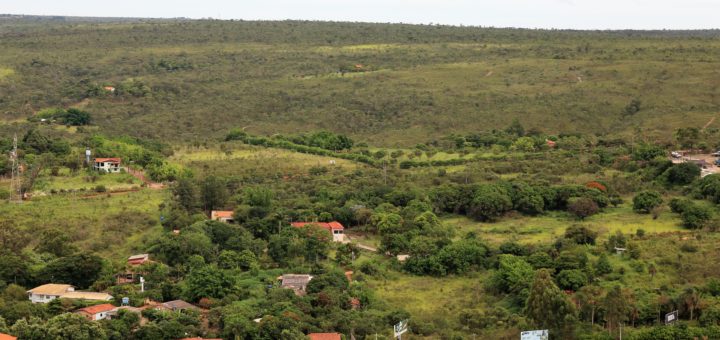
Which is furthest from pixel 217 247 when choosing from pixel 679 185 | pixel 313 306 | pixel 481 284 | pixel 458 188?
pixel 679 185

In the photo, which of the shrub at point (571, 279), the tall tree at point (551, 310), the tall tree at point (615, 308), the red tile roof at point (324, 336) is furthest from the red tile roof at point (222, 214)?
the tall tree at point (615, 308)

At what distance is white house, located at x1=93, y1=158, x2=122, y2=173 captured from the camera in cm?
4844

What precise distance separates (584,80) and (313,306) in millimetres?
51288

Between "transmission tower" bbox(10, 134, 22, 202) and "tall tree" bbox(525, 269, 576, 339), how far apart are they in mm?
23787

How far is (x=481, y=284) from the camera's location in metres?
34.4

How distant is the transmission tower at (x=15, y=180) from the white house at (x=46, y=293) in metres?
11.3

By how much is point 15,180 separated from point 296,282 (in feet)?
60.8

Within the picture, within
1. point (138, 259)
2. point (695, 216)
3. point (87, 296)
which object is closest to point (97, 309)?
point (87, 296)

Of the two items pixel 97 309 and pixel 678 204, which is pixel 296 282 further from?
pixel 678 204

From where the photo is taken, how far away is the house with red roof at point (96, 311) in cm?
2916

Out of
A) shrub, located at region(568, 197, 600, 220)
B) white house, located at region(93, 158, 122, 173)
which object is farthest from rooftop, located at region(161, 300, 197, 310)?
white house, located at region(93, 158, 122, 173)

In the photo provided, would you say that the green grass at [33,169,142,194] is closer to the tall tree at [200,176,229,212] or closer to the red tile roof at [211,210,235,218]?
the tall tree at [200,176,229,212]

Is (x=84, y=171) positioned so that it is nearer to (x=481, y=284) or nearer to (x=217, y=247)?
(x=217, y=247)

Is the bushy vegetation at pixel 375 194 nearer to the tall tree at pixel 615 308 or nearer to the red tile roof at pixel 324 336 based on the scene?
the tall tree at pixel 615 308
